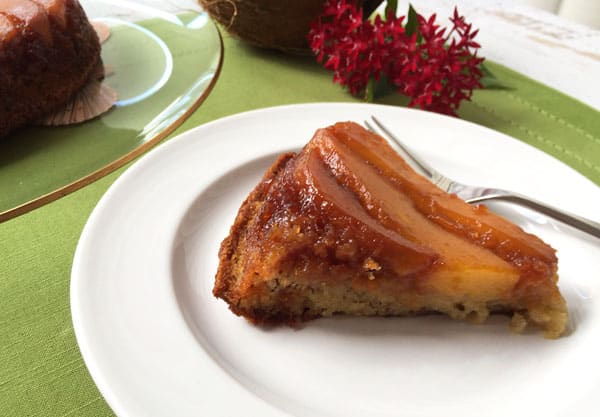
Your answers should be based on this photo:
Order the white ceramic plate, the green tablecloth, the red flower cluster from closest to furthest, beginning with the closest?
the white ceramic plate, the green tablecloth, the red flower cluster

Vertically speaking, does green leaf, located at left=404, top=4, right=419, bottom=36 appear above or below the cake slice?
above

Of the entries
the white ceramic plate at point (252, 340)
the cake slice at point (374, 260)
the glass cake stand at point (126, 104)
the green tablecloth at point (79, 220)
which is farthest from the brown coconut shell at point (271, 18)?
the cake slice at point (374, 260)

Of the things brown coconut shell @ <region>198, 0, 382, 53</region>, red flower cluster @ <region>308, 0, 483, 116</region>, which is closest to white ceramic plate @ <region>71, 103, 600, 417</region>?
red flower cluster @ <region>308, 0, 483, 116</region>

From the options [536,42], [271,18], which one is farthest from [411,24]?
[536,42]

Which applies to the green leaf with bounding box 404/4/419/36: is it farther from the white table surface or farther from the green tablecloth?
the white table surface

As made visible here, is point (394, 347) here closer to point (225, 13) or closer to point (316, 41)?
point (316, 41)

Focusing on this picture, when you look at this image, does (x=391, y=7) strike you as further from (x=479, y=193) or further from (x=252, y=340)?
(x=252, y=340)

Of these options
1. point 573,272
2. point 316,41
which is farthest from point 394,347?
point 316,41
